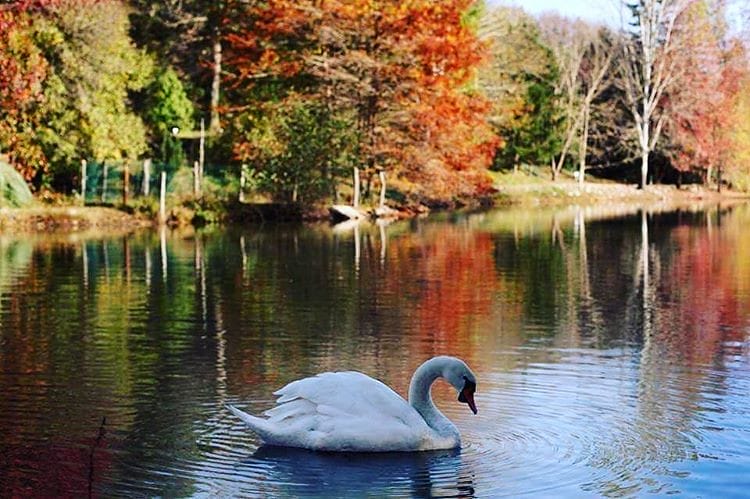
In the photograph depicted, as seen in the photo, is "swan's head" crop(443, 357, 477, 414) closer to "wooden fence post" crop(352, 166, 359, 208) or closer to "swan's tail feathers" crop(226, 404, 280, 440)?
"swan's tail feathers" crop(226, 404, 280, 440)

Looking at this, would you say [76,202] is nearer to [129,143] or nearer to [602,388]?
[129,143]

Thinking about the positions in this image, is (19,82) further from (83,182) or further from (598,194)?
(598,194)

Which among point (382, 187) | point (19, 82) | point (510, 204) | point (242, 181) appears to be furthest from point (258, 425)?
point (510, 204)

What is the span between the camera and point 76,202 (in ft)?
118

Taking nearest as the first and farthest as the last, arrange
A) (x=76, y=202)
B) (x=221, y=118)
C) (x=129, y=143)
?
(x=76, y=202) < (x=129, y=143) < (x=221, y=118)

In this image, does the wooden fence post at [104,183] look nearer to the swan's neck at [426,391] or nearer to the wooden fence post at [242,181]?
the wooden fence post at [242,181]

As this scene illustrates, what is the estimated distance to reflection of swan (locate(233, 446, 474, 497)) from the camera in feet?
25.3

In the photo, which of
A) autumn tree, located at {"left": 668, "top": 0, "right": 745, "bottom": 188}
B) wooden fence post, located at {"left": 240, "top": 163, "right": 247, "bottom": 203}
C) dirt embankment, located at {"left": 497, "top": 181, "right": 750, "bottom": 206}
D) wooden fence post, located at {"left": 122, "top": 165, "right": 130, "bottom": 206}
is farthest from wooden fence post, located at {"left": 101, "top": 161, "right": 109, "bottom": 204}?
autumn tree, located at {"left": 668, "top": 0, "right": 745, "bottom": 188}

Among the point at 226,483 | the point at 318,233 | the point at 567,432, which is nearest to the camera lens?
the point at 226,483

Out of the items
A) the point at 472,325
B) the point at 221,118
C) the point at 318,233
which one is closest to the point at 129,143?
the point at 221,118

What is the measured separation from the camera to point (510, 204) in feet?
175

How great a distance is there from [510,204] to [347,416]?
45396 millimetres

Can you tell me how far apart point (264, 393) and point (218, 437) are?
1558 millimetres

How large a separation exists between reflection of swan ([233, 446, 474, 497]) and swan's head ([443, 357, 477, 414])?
458 mm
